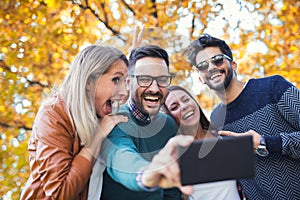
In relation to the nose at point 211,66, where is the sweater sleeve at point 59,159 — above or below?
A: below

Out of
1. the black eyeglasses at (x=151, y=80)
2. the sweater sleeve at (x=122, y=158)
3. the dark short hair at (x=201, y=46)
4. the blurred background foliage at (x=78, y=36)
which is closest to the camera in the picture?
the sweater sleeve at (x=122, y=158)

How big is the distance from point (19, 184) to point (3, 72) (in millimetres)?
999

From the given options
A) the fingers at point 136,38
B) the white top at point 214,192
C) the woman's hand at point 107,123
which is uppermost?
the fingers at point 136,38

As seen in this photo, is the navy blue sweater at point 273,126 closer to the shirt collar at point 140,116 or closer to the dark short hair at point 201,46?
the dark short hair at point 201,46

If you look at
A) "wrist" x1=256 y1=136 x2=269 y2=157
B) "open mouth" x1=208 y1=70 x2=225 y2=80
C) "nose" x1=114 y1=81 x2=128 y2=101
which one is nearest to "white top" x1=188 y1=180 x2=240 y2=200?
"wrist" x1=256 y1=136 x2=269 y2=157

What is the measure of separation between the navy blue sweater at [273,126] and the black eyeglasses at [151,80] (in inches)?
36.3

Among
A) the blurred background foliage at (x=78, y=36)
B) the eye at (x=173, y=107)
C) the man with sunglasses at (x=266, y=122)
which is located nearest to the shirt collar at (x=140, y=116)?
the eye at (x=173, y=107)

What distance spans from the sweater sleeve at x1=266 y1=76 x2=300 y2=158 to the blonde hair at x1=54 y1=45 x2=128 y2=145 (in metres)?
0.96

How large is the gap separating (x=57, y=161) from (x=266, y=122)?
1.19 meters

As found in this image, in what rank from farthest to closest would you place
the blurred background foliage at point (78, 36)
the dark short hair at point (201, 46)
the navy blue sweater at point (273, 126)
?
the blurred background foliage at point (78, 36), the navy blue sweater at point (273, 126), the dark short hair at point (201, 46)

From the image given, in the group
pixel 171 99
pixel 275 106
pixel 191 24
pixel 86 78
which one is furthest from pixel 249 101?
pixel 191 24

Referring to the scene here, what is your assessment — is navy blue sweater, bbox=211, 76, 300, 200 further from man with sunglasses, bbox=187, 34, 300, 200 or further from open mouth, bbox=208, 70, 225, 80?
open mouth, bbox=208, 70, 225, 80

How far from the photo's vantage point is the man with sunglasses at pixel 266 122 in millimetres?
2080

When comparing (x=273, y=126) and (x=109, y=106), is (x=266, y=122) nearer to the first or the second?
(x=273, y=126)
